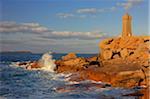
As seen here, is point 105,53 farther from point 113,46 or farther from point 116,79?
point 116,79

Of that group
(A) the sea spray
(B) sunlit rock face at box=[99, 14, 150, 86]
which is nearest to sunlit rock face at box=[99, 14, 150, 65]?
(B) sunlit rock face at box=[99, 14, 150, 86]

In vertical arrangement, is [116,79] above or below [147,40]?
below

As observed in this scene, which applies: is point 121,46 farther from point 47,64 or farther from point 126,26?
point 47,64

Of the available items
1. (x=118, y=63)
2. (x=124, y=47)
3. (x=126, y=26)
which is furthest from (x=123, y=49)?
(x=126, y=26)

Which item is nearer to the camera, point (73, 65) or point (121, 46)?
point (73, 65)

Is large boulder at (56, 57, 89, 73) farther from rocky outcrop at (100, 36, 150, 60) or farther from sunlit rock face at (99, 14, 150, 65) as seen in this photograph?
rocky outcrop at (100, 36, 150, 60)

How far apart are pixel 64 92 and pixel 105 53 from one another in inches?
793

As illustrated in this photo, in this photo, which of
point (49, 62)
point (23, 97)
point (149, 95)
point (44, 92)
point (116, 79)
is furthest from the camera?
point (49, 62)

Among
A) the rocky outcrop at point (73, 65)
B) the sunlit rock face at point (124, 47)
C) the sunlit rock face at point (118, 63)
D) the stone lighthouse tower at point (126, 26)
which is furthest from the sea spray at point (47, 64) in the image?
the stone lighthouse tower at point (126, 26)

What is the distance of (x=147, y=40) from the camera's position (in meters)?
34.9

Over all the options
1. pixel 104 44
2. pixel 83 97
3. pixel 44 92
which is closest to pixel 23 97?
pixel 44 92

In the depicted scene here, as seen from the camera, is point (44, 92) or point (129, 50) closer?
point (44, 92)

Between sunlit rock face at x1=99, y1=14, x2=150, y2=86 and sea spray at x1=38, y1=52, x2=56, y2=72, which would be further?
sea spray at x1=38, y1=52, x2=56, y2=72

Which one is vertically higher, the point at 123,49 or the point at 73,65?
the point at 123,49
